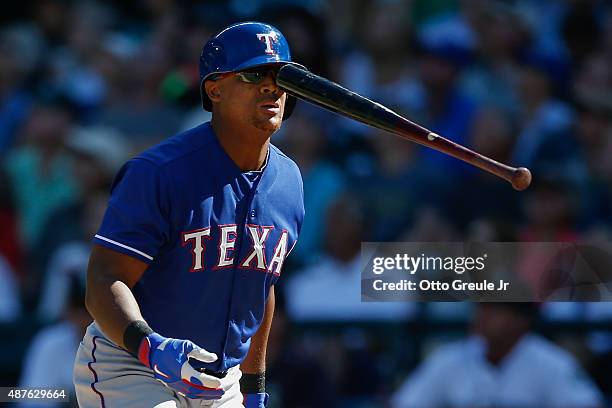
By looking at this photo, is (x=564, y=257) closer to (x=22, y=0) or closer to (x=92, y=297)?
(x=92, y=297)

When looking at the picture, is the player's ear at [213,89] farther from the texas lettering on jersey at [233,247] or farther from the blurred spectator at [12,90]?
the blurred spectator at [12,90]

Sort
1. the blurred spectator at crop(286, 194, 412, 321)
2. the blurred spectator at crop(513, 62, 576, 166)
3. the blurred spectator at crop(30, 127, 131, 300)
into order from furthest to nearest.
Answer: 1. the blurred spectator at crop(30, 127, 131, 300)
2. the blurred spectator at crop(513, 62, 576, 166)
3. the blurred spectator at crop(286, 194, 412, 321)

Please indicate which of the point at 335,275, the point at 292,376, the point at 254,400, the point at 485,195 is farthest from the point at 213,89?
the point at 485,195

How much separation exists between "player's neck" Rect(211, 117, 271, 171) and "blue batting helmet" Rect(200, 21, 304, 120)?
176mm

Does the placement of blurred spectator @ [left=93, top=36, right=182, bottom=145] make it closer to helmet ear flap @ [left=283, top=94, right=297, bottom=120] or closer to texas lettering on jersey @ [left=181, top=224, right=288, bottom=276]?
helmet ear flap @ [left=283, top=94, right=297, bottom=120]

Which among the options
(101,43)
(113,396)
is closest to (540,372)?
(113,396)

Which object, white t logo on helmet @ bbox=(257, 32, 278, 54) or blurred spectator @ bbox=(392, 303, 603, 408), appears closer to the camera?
white t logo on helmet @ bbox=(257, 32, 278, 54)

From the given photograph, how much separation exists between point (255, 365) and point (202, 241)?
663 mm

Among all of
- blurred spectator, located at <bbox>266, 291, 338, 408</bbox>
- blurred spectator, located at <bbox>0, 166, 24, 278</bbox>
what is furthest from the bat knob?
blurred spectator, located at <bbox>0, 166, 24, 278</bbox>

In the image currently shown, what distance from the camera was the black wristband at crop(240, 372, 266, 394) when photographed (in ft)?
12.9

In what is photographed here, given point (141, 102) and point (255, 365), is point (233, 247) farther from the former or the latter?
point (141, 102)

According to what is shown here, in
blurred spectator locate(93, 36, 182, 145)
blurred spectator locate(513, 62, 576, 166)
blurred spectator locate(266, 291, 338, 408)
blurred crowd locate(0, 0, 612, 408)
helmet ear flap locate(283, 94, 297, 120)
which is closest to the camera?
helmet ear flap locate(283, 94, 297, 120)

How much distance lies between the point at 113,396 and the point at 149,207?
598 millimetres

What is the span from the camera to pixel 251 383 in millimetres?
3936
